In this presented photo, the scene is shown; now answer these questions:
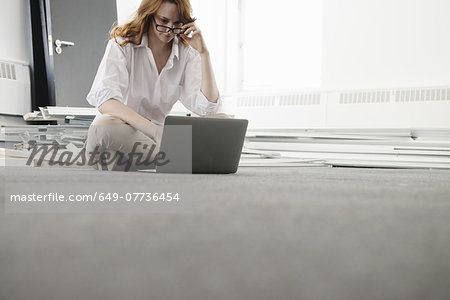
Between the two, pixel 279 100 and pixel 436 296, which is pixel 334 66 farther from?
pixel 436 296

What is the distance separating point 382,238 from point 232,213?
7cm

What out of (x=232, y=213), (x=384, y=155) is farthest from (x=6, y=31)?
(x=232, y=213)

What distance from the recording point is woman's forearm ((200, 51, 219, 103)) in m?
1.38

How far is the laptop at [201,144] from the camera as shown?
72cm

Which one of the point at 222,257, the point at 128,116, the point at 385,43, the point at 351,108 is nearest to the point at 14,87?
the point at 128,116

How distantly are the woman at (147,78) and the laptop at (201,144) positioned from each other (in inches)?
9.2

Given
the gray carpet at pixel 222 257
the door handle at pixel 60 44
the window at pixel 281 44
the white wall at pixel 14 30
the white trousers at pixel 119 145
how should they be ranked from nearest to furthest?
the gray carpet at pixel 222 257 → the white trousers at pixel 119 145 → the white wall at pixel 14 30 → the door handle at pixel 60 44 → the window at pixel 281 44

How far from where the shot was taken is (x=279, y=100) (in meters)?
3.77

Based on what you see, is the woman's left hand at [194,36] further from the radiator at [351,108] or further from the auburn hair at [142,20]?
the radiator at [351,108]

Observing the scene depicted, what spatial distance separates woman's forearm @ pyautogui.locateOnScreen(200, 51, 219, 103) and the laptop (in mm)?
616

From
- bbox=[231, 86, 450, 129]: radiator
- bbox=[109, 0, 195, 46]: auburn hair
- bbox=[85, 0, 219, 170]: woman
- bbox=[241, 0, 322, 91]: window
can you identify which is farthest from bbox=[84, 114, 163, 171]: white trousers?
bbox=[241, 0, 322, 91]: window

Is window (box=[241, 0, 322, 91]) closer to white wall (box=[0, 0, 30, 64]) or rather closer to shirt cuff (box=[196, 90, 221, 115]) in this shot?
white wall (box=[0, 0, 30, 64])

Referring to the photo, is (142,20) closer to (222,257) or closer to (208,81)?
(208,81)

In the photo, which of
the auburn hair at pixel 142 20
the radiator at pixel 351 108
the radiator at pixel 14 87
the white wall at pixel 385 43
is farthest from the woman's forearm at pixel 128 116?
the white wall at pixel 385 43
